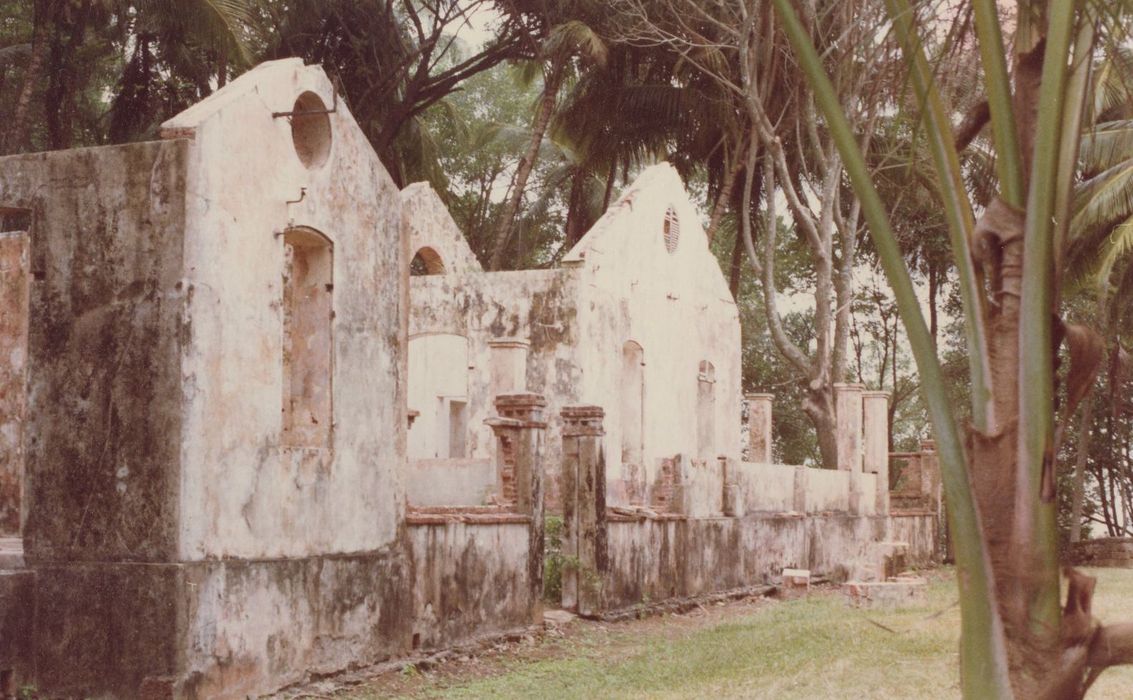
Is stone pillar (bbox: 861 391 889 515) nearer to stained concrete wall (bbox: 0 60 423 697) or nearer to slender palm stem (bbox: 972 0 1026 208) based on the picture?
stained concrete wall (bbox: 0 60 423 697)

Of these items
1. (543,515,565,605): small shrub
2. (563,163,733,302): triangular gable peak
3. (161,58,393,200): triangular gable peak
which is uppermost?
(563,163,733,302): triangular gable peak

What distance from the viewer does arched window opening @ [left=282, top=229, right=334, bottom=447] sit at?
10062 millimetres

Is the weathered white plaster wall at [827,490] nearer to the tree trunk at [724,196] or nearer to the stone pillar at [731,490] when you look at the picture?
the stone pillar at [731,490]

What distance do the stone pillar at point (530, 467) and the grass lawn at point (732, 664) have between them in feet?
2.04

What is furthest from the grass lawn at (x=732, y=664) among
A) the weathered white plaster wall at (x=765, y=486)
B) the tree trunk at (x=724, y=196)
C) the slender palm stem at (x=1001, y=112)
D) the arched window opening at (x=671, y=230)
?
the tree trunk at (x=724, y=196)

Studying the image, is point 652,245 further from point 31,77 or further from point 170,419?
point 170,419

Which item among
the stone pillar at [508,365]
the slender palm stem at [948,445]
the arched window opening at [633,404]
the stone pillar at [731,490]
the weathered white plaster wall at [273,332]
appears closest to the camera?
Result: the slender palm stem at [948,445]

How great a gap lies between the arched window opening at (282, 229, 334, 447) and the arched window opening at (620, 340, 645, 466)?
33.6 ft

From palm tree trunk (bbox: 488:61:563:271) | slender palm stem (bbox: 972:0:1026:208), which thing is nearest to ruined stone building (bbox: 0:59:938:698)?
slender palm stem (bbox: 972:0:1026:208)

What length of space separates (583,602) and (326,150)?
229 inches

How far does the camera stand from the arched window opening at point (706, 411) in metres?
22.6

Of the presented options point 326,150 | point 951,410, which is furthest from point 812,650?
point 951,410

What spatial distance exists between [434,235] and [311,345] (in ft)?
32.7

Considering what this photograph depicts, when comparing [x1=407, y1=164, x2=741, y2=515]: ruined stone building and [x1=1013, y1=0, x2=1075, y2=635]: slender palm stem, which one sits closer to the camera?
[x1=1013, y1=0, x2=1075, y2=635]: slender palm stem
